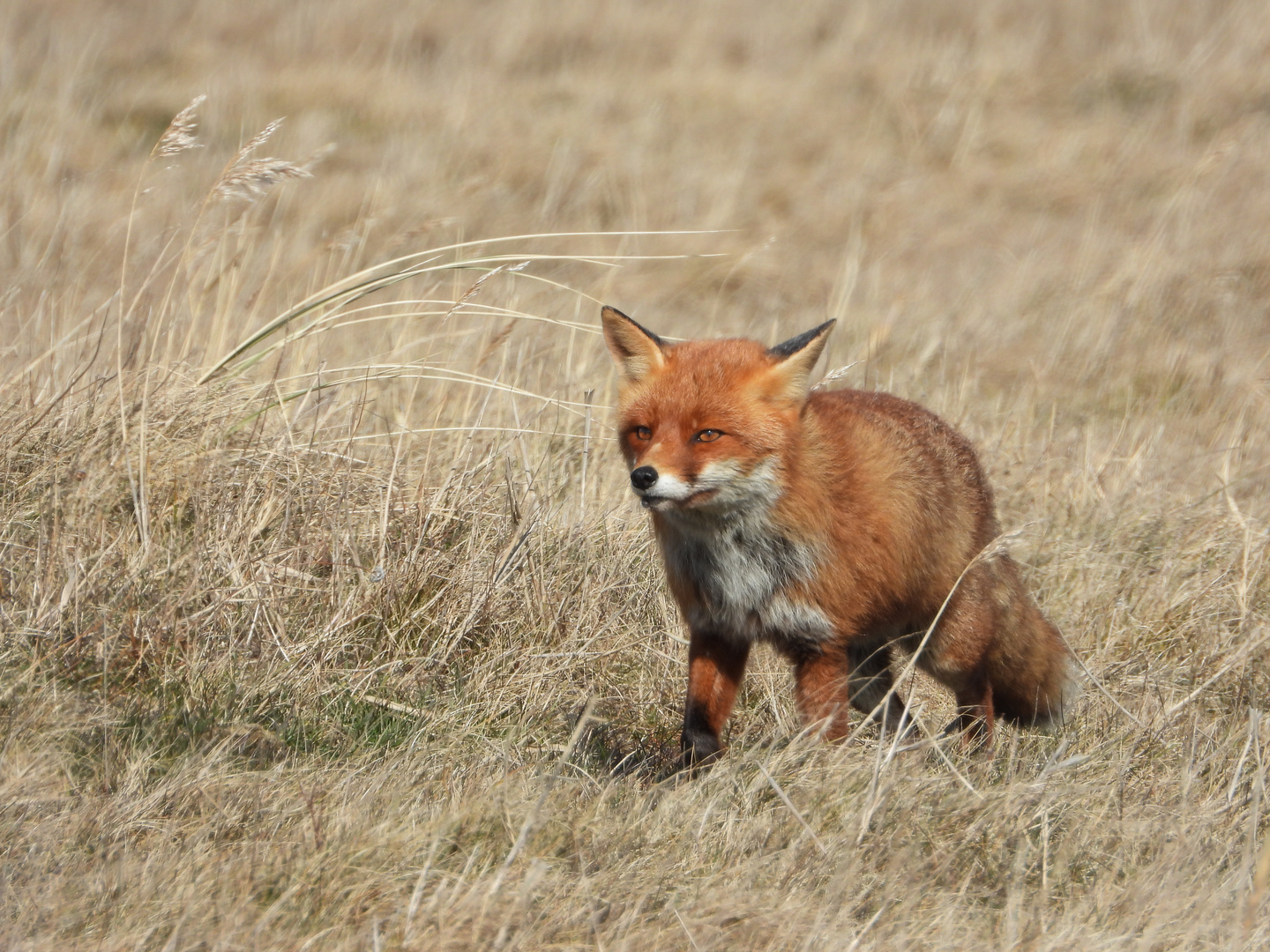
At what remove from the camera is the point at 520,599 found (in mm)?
4387

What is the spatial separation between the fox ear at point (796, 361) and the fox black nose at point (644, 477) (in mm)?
580

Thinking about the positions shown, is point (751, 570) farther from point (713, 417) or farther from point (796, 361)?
point (796, 361)

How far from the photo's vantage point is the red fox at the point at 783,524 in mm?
3633

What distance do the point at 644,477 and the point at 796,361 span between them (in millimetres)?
667

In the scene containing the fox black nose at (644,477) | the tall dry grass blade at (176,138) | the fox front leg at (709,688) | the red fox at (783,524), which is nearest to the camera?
the fox black nose at (644,477)

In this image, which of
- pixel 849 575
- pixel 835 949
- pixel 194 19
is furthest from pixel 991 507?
pixel 194 19

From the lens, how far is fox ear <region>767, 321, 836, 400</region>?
3715mm

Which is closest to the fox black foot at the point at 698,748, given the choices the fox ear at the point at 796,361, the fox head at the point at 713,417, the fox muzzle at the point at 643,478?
the fox head at the point at 713,417

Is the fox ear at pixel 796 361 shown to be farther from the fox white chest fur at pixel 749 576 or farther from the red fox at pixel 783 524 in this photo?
the fox white chest fur at pixel 749 576

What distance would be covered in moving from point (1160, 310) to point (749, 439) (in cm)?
640

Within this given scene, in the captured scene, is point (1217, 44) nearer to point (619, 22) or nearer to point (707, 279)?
point (619, 22)

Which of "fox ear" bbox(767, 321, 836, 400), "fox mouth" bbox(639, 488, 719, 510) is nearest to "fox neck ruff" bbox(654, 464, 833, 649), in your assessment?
"fox mouth" bbox(639, 488, 719, 510)

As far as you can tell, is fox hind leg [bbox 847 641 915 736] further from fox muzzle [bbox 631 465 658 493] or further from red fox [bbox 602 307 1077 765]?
fox muzzle [bbox 631 465 658 493]

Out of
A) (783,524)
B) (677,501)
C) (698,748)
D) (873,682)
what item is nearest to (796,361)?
(783,524)
